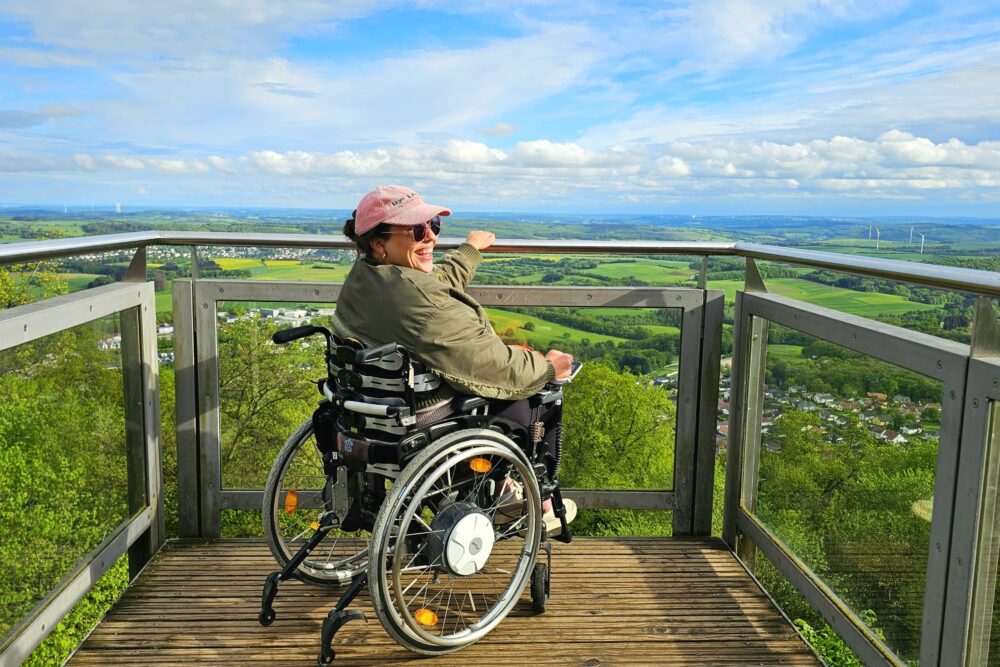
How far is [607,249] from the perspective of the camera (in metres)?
3.09

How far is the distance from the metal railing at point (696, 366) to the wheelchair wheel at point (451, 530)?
87 cm

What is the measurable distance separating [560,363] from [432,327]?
1.52 feet

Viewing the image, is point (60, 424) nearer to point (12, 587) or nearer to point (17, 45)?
point (12, 587)

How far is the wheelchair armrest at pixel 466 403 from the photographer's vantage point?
2223 mm

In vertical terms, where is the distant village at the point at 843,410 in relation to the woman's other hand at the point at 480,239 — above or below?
below

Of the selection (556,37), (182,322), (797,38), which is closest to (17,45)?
(556,37)

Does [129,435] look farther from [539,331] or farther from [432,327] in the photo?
[539,331]

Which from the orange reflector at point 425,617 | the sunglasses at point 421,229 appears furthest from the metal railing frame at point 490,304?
the orange reflector at point 425,617

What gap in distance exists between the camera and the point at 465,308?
7.38ft

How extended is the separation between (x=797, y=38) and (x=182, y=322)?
389 feet

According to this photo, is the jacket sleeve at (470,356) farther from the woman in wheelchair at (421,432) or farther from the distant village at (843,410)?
the distant village at (843,410)

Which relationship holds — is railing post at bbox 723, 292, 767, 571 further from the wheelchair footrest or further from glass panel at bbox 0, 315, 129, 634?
glass panel at bbox 0, 315, 129, 634

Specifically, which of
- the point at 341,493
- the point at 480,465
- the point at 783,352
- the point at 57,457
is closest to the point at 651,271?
the point at 783,352

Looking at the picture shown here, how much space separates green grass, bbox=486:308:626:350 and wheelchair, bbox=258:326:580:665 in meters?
0.55
